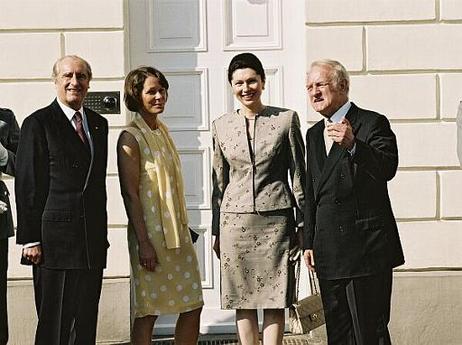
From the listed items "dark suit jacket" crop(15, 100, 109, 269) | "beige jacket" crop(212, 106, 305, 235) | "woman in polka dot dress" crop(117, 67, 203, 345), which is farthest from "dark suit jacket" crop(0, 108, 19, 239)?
"beige jacket" crop(212, 106, 305, 235)

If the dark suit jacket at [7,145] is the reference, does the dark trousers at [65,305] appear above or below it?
below

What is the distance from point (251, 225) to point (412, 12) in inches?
100

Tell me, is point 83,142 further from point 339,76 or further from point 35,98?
point 35,98

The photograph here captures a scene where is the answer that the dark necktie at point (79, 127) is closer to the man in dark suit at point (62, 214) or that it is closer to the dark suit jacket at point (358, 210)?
the man in dark suit at point (62, 214)

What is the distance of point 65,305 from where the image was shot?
19.0ft

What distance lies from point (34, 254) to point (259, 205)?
52.3 inches

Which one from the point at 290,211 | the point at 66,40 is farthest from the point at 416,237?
the point at 66,40

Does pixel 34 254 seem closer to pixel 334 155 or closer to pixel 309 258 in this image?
pixel 309 258

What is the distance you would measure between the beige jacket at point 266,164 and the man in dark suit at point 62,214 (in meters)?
0.84

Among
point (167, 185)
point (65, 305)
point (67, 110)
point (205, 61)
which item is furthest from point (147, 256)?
point (205, 61)

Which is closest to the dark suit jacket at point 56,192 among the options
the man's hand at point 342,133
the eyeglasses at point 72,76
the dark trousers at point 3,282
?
the eyeglasses at point 72,76

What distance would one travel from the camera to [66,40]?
797 cm

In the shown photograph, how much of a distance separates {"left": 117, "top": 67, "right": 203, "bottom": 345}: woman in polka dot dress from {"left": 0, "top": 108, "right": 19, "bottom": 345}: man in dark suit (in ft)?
2.15

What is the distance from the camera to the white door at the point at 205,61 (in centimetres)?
826
